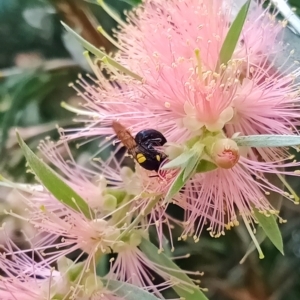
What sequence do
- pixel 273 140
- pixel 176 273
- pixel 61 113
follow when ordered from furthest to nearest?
pixel 61 113 → pixel 176 273 → pixel 273 140

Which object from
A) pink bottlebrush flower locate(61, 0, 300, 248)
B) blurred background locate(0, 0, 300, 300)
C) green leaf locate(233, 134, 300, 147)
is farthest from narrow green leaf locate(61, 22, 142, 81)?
blurred background locate(0, 0, 300, 300)

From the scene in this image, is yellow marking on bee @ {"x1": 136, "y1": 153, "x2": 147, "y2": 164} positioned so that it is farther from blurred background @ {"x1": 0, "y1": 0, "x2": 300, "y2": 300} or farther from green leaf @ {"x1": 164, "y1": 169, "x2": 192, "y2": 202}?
blurred background @ {"x1": 0, "y1": 0, "x2": 300, "y2": 300}

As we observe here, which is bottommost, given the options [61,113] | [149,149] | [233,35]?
[61,113]

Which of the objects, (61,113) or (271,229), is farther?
(61,113)

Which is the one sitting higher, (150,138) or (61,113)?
(150,138)

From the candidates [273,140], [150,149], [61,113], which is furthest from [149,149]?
[61,113]

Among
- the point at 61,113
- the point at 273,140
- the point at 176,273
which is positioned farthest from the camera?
the point at 61,113

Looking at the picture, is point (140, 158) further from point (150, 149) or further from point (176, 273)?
point (176, 273)
